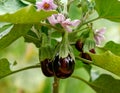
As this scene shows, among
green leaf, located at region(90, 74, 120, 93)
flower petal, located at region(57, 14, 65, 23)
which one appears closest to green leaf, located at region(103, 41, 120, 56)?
green leaf, located at region(90, 74, 120, 93)

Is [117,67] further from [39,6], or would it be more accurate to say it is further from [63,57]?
[39,6]

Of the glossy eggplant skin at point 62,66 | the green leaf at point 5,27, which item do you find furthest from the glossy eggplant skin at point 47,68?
the green leaf at point 5,27

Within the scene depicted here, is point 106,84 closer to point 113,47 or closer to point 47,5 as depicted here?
point 113,47

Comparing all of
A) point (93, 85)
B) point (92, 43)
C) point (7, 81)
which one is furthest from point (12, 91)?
point (92, 43)

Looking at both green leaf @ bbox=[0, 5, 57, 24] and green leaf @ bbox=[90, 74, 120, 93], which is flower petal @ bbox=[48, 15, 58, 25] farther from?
green leaf @ bbox=[90, 74, 120, 93]

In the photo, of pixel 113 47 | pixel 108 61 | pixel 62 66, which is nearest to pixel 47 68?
pixel 62 66

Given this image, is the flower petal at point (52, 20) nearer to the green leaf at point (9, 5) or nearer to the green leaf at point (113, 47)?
the green leaf at point (9, 5)

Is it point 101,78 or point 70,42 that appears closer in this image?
point 70,42
